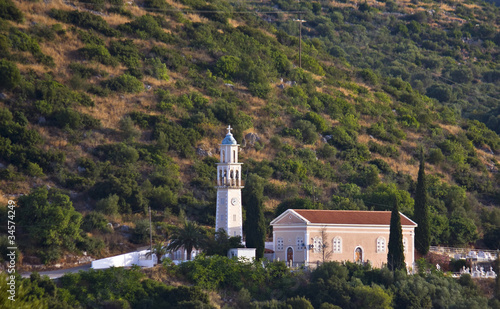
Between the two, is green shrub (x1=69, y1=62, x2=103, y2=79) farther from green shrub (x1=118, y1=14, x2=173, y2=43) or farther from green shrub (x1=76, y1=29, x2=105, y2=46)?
green shrub (x1=118, y1=14, x2=173, y2=43)

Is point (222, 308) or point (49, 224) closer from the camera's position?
point (222, 308)

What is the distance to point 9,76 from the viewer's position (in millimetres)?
72062

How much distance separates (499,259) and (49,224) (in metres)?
30.0

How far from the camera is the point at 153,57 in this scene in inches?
3406

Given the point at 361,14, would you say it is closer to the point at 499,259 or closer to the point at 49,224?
the point at 499,259

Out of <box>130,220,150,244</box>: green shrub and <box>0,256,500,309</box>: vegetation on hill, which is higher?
<box>130,220,150,244</box>: green shrub

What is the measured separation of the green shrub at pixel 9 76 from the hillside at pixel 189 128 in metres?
0.15

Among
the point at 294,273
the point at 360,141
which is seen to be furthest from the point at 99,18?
the point at 294,273

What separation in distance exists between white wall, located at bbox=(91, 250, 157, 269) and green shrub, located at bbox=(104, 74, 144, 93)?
91.6 feet

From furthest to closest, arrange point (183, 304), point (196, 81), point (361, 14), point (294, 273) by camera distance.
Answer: point (361, 14) → point (196, 81) → point (294, 273) → point (183, 304)

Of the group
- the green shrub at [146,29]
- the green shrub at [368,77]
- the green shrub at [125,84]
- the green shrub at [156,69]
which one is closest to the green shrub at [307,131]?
the green shrub at [156,69]

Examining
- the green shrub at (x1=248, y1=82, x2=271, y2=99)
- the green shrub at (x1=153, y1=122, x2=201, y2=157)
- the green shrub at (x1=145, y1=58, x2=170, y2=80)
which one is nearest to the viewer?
the green shrub at (x1=153, y1=122, x2=201, y2=157)

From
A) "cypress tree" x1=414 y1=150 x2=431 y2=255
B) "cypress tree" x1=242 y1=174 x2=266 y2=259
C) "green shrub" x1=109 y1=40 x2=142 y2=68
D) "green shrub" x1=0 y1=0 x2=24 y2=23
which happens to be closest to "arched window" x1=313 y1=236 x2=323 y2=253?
"cypress tree" x1=242 y1=174 x2=266 y2=259

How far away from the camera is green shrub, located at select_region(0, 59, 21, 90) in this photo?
71.9m
